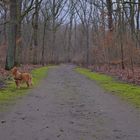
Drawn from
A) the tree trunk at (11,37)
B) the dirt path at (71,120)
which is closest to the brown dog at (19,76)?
the dirt path at (71,120)

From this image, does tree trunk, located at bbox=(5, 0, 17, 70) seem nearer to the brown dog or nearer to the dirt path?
the brown dog

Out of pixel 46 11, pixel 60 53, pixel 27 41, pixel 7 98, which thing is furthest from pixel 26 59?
pixel 7 98

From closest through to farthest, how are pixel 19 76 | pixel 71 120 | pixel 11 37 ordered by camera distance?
pixel 71 120 < pixel 19 76 < pixel 11 37

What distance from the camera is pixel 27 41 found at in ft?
290

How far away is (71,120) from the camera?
1045 cm

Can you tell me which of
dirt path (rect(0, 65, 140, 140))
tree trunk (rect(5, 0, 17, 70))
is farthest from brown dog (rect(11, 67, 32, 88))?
tree trunk (rect(5, 0, 17, 70))

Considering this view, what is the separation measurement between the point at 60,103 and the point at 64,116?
3070 millimetres

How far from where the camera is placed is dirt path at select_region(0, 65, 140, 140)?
8.49 m

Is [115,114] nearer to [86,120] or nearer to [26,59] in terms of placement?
[86,120]

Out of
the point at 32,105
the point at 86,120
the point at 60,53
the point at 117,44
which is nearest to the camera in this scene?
the point at 86,120

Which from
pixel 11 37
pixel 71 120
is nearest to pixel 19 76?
pixel 71 120

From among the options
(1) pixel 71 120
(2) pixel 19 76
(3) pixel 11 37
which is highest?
(3) pixel 11 37

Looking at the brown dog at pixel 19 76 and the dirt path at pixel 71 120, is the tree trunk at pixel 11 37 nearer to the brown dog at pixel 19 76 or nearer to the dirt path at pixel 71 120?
the brown dog at pixel 19 76

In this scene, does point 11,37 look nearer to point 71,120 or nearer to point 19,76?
point 19,76
